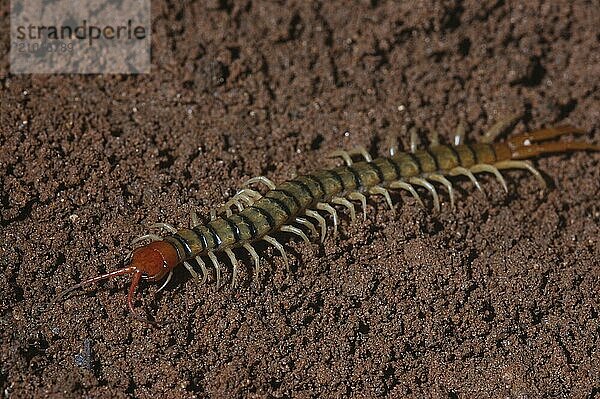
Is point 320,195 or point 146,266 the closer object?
A: point 146,266

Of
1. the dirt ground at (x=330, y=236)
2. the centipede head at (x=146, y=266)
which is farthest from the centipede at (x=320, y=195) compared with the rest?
the dirt ground at (x=330, y=236)

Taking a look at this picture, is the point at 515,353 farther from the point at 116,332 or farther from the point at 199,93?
the point at 199,93

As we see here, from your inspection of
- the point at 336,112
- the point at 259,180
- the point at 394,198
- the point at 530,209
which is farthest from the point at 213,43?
the point at 530,209

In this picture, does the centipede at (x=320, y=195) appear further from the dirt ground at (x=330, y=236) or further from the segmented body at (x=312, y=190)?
the dirt ground at (x=330, y=236)

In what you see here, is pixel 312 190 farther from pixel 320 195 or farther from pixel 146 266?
pixel 146 266

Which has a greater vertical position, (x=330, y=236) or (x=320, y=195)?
(x=320, y=195)

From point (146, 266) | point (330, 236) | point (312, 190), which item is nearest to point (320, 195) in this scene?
point (312, 190)

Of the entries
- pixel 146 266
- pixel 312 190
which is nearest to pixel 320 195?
pixel 312 190
